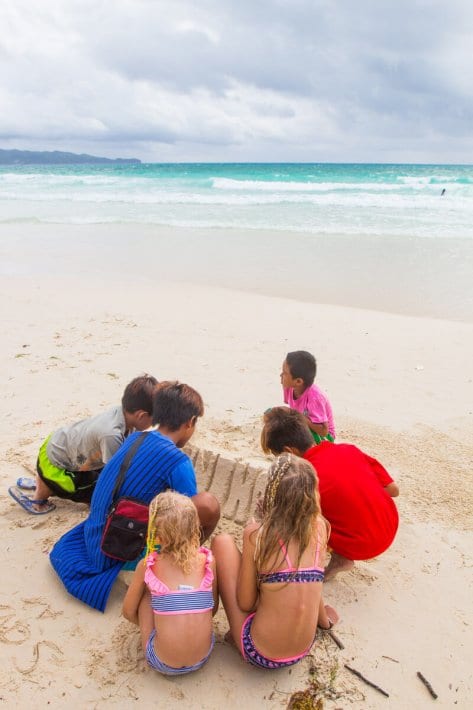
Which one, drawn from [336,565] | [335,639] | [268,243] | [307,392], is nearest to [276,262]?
[268,243]

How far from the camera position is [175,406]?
8.88ft

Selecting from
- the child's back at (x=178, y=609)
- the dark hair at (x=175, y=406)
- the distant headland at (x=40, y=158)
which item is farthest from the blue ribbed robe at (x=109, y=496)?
the distant headland at (x=40, y=158)

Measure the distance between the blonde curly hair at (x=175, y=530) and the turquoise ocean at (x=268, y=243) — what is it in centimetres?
599

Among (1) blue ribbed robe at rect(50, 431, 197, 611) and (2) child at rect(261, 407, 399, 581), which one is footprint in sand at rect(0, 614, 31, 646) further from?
(2) child at rect(261, 407, 399, 581)

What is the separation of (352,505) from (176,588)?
90 centimetres

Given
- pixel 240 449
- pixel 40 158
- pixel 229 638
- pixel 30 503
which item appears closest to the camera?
pixel 229 638

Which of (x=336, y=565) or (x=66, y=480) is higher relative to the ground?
(x=66, y=480)

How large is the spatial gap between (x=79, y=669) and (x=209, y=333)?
4358mm

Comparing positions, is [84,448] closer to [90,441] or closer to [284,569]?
[90,441]

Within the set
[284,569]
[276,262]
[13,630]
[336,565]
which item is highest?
[284,569]

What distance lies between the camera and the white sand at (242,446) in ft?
7.50

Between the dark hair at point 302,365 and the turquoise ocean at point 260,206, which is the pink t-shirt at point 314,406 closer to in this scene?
the dark hair at point 302,365

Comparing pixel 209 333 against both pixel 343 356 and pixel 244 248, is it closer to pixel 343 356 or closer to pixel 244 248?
pixel 343 356

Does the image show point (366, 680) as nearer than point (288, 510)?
No
